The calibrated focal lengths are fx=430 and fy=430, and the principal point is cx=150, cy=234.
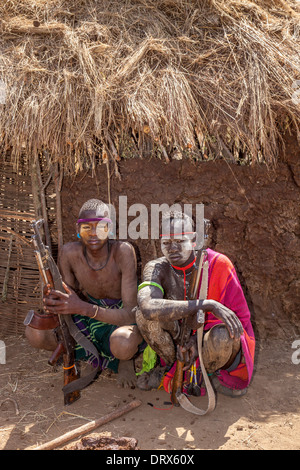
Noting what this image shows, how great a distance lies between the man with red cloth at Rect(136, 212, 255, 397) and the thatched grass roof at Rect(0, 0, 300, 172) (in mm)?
1017

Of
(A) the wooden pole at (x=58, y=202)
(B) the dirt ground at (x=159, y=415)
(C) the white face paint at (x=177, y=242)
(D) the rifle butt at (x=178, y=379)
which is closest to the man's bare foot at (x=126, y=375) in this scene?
(B) the dirt ground at (x=159, y=415)

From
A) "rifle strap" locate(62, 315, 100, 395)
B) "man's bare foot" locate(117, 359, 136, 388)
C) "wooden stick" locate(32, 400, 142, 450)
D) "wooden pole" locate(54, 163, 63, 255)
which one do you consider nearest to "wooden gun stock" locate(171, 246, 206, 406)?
"wooden stick" locate(32, 400, 142, 450)

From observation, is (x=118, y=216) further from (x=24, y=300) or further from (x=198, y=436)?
(x=198, y=436)

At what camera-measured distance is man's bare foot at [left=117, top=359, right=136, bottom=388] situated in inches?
131

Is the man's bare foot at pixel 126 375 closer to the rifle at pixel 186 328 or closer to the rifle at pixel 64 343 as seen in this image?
the rifle at pixel 64 343

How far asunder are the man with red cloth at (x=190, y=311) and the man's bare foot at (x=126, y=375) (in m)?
0.33

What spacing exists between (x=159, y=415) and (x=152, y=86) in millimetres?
2661

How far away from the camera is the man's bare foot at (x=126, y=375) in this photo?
3.32m

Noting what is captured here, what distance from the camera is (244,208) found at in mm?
3965

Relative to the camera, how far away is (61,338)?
10.4ft

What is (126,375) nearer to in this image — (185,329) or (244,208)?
(185,329)

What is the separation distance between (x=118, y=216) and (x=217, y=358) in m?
1.71

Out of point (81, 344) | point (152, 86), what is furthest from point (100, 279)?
point (152, 86)

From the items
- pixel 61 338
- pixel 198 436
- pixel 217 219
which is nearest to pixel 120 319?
pixel 61 338
